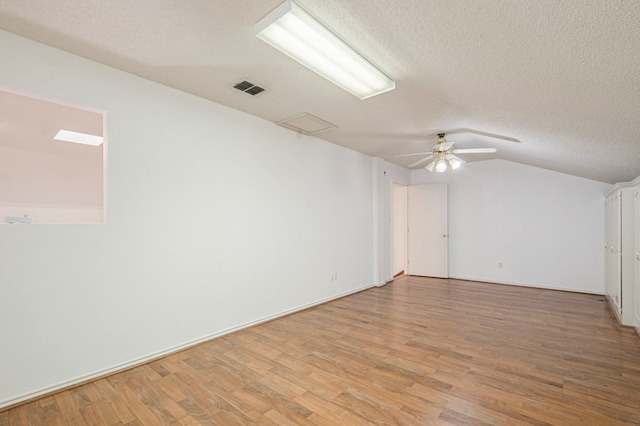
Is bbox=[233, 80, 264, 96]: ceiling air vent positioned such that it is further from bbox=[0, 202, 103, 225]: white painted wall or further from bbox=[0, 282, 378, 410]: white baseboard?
bbox=[0, 202, 103, 225]: white painted wall

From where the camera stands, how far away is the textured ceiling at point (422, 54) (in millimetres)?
1456

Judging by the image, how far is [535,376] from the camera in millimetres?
2293

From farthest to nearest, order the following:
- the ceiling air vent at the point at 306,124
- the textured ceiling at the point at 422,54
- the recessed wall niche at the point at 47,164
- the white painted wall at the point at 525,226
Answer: the white painted wall at the point at 525,226 → the ceiling air vent at the point at 306,124 → the recessed wall niche at the point at 47,164 → the textured ceiling at the point at 422,54

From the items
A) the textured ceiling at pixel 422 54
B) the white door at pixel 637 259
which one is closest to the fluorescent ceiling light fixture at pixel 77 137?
the textured ceiling at pixel 422 54

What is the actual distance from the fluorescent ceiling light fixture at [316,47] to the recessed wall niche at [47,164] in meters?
2.59

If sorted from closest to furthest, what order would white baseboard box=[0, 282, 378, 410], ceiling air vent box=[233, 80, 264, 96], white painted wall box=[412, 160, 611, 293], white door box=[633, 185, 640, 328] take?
white baseboard box=[0, 282, 378, 410]
ceiling air vent box=[233, 80, 264, 96]
white door box=[633, 185, 640, 328]
white painted wall box=[412, 160, 611, 293]

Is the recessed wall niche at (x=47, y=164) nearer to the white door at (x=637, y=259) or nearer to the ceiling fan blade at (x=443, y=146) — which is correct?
the ceiling fan blade at (x=443, y=146)

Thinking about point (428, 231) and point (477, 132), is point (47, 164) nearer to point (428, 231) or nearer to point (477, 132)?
point (477, 132)

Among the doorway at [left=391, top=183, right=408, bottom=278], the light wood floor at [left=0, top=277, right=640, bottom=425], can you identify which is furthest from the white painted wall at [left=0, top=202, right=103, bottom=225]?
the doorway at [left=391, top=183, right=408, bottom=278]

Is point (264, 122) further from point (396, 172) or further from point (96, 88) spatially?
point (396, 172)

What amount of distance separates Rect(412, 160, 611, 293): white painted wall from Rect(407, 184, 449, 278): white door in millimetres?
200

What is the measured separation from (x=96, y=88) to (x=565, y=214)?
692 cm

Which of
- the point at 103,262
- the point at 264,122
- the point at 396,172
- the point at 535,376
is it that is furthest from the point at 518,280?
the point at 103,262

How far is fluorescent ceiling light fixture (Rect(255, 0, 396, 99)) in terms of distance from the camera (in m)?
1.70
